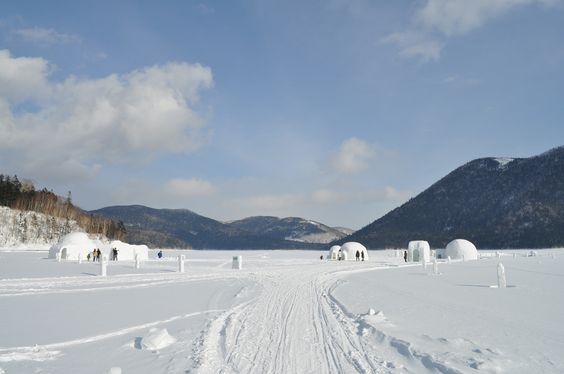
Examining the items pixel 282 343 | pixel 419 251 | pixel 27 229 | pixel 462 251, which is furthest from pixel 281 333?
pixel 27 229

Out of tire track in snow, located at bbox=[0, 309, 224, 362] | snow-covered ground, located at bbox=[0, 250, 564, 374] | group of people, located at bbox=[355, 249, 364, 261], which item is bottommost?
snow-covered ground, located at bbox=[0, 250, 564, 374]

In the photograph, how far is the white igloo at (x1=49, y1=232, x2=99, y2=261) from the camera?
49.1 meters

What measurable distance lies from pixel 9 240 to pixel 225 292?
87.2 m

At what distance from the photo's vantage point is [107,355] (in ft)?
22.9

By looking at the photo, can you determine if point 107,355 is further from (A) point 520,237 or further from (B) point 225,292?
(A) point 520,237

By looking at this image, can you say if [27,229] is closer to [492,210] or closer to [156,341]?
[156,341]

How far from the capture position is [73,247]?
4969 cm

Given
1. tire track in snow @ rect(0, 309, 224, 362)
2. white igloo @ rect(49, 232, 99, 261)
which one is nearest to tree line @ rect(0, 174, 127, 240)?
white igloo @ rect(49, 232, 99, 261)

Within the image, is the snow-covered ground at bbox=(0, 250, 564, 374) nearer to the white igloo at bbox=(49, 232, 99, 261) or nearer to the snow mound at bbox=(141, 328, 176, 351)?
the snow mound at bbox=(141, 328, 176, 351)

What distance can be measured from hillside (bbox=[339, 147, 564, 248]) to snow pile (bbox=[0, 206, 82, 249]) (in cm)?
10946

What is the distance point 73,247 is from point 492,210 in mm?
151180

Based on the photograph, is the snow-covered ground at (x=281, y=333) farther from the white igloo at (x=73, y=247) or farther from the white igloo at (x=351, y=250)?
the white igloo at (x=351, y=250)

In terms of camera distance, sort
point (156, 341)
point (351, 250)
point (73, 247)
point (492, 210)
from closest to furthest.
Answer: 1. point (156, 341)
2. point (73, 247)
3. point (351, 250)
4. point (492, 210)

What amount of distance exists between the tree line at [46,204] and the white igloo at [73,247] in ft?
174
